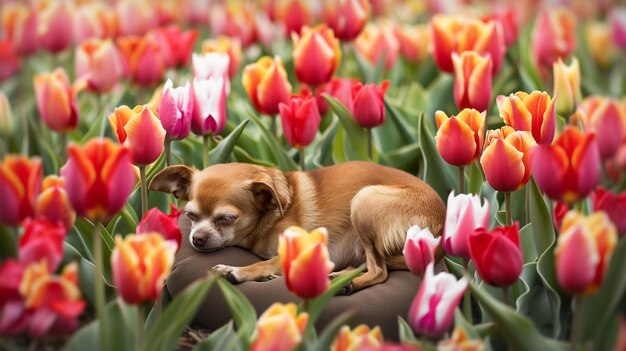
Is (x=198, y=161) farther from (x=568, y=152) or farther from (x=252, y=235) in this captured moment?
(x=568, y=152)

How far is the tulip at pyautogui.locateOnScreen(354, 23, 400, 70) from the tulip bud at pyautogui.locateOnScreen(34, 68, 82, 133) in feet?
5.44

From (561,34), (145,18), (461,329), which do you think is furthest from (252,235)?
(145,18)

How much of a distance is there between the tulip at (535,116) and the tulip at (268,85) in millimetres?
813

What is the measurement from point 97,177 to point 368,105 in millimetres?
1314

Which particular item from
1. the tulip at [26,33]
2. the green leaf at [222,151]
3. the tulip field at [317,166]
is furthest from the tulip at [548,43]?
the tulip at [26,33]

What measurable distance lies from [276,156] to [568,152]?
4.69 feet

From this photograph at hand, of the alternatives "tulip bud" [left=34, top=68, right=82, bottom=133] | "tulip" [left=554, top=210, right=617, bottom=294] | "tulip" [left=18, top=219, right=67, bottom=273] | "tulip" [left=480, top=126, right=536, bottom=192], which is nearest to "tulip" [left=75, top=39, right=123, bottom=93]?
"tulip bud" [left=34, top=68, right=82, bottom=133]

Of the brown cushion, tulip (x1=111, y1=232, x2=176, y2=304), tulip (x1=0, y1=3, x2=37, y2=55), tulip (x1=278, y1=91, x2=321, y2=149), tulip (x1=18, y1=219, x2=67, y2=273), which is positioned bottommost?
tulip (x1=0, y1=3, x2=37, y2=55)

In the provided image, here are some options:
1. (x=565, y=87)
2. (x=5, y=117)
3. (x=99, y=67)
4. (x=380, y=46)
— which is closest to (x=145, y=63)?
(x=99, y=67)

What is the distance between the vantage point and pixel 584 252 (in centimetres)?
175

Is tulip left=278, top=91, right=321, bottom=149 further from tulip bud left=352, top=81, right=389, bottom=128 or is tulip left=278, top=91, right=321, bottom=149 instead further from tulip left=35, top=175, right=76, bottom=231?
tulip left=35, top=175, right=76, bottom=231

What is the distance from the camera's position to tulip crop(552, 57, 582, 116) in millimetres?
3027

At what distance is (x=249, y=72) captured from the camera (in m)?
3.16

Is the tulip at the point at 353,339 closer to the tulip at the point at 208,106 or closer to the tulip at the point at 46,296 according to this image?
the tulip at the point at 46,296
